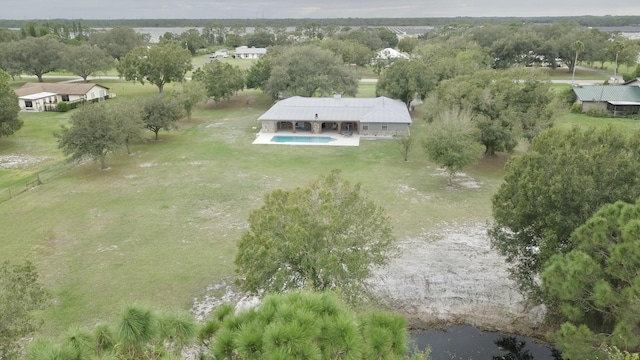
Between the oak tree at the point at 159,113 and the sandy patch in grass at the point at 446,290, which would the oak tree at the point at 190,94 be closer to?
the oak tree at the point at 159,113

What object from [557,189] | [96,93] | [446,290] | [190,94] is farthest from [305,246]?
[96,93]

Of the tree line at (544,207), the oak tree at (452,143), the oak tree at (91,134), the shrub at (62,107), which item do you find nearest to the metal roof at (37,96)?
the shrub at (62,107)

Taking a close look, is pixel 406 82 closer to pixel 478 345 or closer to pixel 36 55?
pixel 478 345

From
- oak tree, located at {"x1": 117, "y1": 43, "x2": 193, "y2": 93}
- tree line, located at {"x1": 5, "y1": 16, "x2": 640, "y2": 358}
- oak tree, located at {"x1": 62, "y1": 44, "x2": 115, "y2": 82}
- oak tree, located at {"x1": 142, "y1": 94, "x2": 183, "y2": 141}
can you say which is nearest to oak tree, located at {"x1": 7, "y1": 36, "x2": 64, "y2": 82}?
oak tree, located at {"x1": 62, "y1": 44, "x2": 115, "y2": 82}

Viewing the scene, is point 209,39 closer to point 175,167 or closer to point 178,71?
point 178,71

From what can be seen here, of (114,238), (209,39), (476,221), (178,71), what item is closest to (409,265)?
(476,221)
